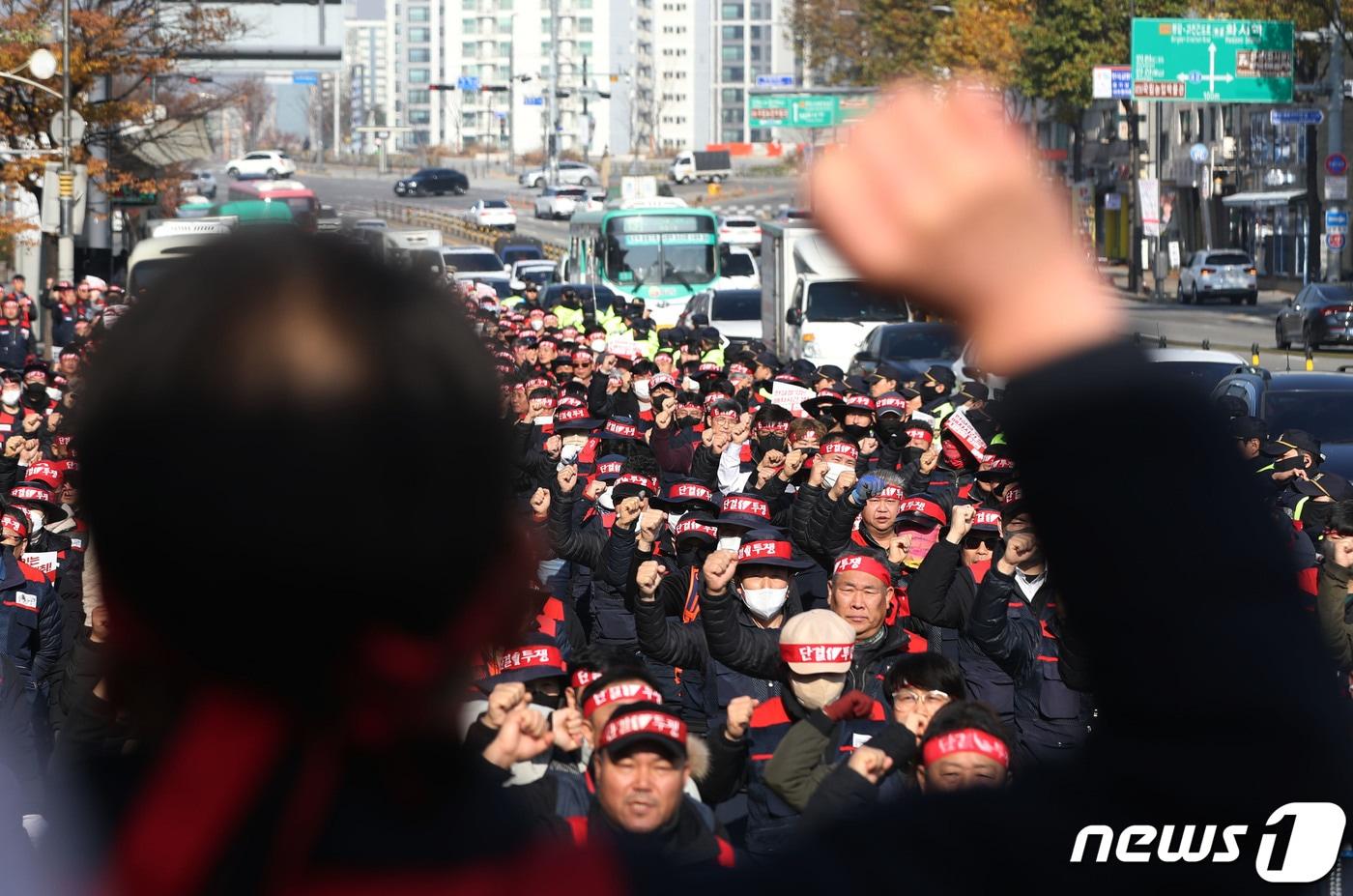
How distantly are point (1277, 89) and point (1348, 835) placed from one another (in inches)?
1684

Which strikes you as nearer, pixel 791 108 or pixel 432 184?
pixel 791 108

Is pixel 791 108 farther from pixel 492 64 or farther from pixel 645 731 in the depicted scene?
pixel 492 64

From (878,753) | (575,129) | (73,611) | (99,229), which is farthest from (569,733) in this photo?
(575,129)

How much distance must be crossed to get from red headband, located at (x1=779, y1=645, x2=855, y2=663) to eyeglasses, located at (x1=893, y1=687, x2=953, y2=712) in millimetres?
450

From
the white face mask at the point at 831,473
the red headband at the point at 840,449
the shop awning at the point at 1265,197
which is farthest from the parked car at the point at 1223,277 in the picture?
the white face mask at the point at 831,473

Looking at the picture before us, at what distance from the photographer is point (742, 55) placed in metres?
183

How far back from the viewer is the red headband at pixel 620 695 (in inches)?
236

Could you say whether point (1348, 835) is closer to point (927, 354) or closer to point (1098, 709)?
point (1098, 709)

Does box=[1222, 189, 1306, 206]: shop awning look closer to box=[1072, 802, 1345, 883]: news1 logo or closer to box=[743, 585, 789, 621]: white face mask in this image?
box=[743, 585, 789, 621]: white face mask

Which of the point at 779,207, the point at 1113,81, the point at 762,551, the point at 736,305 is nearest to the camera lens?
the point at 762,551

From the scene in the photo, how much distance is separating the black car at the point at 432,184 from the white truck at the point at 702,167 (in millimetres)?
13053

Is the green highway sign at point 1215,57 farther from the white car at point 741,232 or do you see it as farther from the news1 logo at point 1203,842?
the news1 logo at point 1203,842

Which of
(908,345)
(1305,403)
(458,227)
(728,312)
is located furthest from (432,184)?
(1305,403)

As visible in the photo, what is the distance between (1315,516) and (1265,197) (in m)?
53.1
